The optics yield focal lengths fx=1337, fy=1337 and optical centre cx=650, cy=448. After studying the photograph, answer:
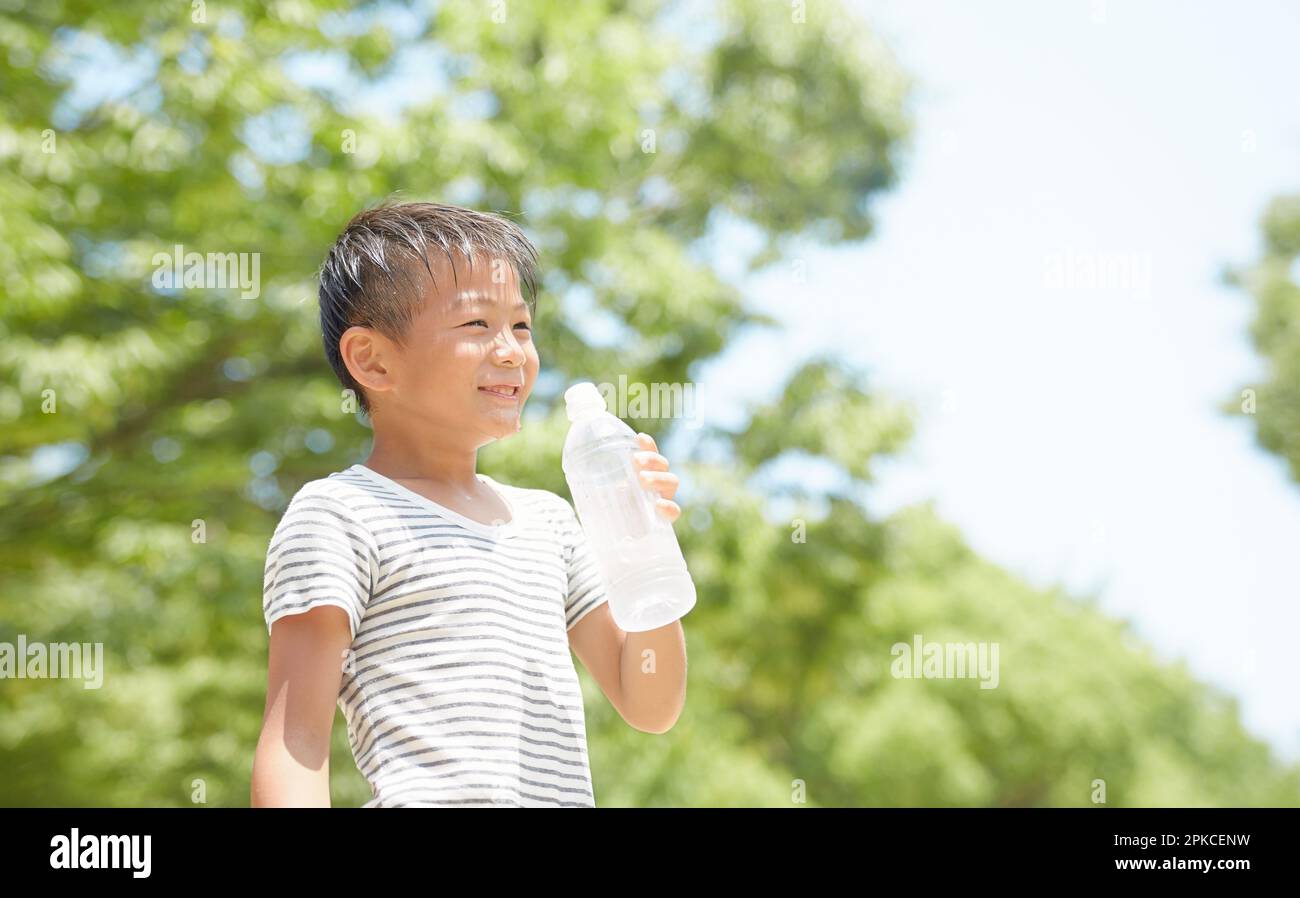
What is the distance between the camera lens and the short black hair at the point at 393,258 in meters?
1.88

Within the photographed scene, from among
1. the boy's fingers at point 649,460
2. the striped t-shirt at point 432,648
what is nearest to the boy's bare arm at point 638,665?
the striped t-shirt at point 432,648

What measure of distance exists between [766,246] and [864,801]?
42.9 ft

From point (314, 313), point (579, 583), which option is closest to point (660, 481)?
point (579, 583)

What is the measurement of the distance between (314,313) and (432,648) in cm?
807

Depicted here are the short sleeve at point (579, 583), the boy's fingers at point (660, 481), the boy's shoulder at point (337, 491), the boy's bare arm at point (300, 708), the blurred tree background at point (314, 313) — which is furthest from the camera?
the blurred tree background at point (314, 313)

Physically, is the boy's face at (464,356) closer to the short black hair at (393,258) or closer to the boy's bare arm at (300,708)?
the short black hair at (393,258)

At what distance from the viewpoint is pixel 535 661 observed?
1804 millimetres

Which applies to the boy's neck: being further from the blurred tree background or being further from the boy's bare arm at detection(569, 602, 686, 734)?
the blurred tree background

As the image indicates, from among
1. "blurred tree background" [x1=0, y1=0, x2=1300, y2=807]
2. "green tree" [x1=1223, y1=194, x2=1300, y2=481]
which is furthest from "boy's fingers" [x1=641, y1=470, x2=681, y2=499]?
"green tree" [x1=1223, y1=194, x2=1300, y2=481]

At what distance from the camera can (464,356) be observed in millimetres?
1842

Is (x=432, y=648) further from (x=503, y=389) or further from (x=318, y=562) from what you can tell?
(x=503, y=389)

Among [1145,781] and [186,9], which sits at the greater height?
[186,9]

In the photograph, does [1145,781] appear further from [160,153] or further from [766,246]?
[160,153]

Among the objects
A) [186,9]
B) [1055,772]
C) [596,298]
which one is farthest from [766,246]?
[1055,772]
